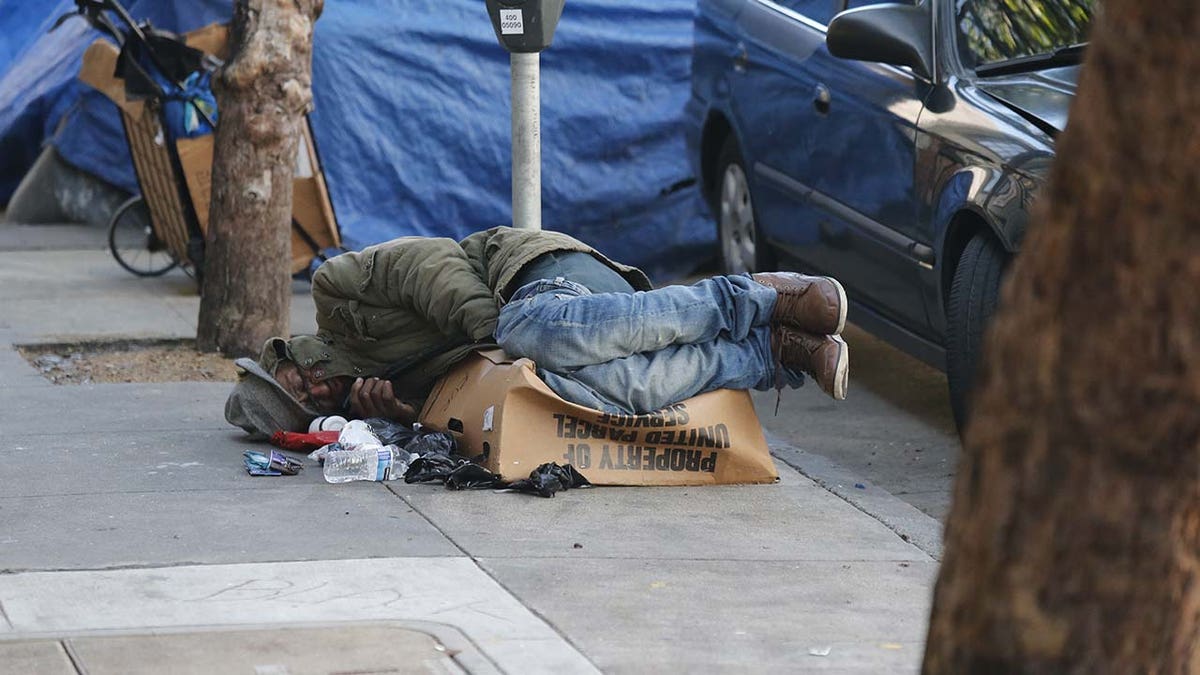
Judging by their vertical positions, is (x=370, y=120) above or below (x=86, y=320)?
above

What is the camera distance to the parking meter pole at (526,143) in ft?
21.4

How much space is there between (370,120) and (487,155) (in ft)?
2.39

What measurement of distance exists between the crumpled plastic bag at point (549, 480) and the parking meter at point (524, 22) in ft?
5.83

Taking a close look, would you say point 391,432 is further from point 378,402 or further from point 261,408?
point 261,408

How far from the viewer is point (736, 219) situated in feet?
26.5

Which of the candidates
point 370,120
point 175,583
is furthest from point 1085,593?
point 370,120

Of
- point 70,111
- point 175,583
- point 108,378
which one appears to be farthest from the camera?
point 70,111

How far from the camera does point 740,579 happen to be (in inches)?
175

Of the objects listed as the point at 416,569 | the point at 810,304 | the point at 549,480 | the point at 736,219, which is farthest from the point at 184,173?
the point at 416,569

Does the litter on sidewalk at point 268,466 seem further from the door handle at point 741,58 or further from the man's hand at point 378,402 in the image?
the door handle at point 741,58

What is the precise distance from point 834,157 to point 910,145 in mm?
606

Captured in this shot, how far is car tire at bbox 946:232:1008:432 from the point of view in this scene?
565 centimetres

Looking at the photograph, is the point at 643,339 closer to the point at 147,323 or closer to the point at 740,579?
the point at 740,579

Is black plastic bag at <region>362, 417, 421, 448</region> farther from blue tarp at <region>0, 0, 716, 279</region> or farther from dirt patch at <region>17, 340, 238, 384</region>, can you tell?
blue tarp at <region>0, 0, 716, 279</region>
